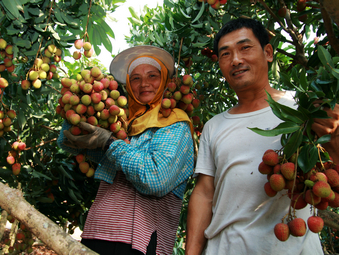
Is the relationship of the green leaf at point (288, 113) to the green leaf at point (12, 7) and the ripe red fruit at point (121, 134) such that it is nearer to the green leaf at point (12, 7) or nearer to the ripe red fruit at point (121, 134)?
the ripe red fruit at point (121, 134)

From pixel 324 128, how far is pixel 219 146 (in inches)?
20.3

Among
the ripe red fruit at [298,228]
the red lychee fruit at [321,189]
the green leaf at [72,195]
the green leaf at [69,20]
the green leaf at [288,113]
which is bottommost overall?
the green leaf at [72,195]

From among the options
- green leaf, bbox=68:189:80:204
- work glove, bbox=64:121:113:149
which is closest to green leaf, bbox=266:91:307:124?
work glove, bbox=64:121:113:149

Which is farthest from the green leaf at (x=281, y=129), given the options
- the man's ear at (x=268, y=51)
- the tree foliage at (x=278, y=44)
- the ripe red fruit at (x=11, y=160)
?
the ripe red fruit at (x=11, y=160)

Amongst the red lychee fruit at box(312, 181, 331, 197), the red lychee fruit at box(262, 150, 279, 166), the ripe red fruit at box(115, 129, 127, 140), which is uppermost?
the ripe red fruit at box(115, 129, 127, 140)

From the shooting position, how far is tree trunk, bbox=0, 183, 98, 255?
64cm

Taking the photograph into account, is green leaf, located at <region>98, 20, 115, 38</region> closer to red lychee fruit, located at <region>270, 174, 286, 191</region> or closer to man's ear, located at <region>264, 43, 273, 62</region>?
man's ear, located at <region>264, 43, 273, 62</region>

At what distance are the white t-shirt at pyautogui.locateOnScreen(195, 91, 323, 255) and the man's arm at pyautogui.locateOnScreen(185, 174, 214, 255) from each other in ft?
0.14

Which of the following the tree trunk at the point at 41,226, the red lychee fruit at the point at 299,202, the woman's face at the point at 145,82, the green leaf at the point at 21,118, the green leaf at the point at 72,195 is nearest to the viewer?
the tree trunk at the point at 41,226

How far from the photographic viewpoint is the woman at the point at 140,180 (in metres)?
1.33

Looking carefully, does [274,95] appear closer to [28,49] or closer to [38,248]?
[28,49]

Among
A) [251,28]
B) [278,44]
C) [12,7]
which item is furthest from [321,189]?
[12,7]

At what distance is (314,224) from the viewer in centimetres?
97

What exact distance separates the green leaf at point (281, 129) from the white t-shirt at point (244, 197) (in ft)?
0.80
